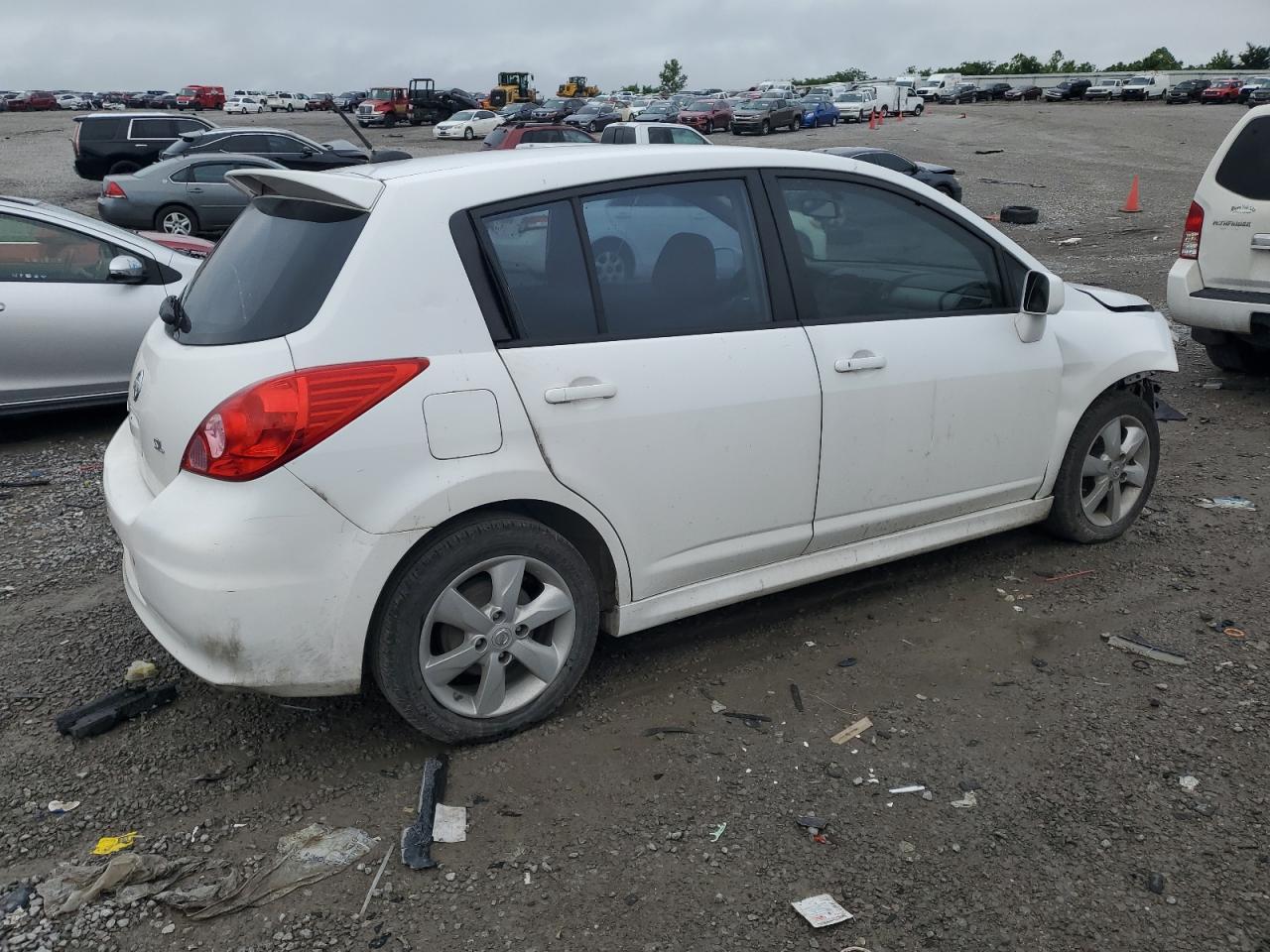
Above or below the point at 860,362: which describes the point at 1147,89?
above

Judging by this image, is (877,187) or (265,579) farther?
(877,187)

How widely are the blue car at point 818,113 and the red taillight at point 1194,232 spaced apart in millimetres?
46251

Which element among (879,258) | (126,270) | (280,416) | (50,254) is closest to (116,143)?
(50,254)

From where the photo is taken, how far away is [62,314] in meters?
6.98

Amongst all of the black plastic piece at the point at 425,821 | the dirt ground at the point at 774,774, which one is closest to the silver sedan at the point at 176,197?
the dirt ground at the point at 774,774

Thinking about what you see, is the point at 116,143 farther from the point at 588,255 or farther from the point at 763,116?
the point at 763,116

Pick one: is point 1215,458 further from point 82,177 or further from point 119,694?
point 82,177

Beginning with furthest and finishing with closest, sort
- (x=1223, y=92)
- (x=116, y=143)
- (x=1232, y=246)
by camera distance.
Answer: (x=1223, y=92) < (x=116, y=143) < (x=1232, y=246)

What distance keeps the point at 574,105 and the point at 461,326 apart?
56.9m

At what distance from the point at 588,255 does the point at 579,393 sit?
0.48 meters

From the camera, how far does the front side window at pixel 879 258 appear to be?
4.02 meters

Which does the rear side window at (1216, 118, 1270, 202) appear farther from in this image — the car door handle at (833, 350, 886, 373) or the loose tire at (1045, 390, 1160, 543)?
the car door handle at (833, 350, 886, 373)

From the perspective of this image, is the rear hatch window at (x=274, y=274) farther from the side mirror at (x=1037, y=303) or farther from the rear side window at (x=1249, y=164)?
the rear side window at (x=1249, y=164)

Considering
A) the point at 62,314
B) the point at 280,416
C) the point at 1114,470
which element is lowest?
the point at 1114,470
